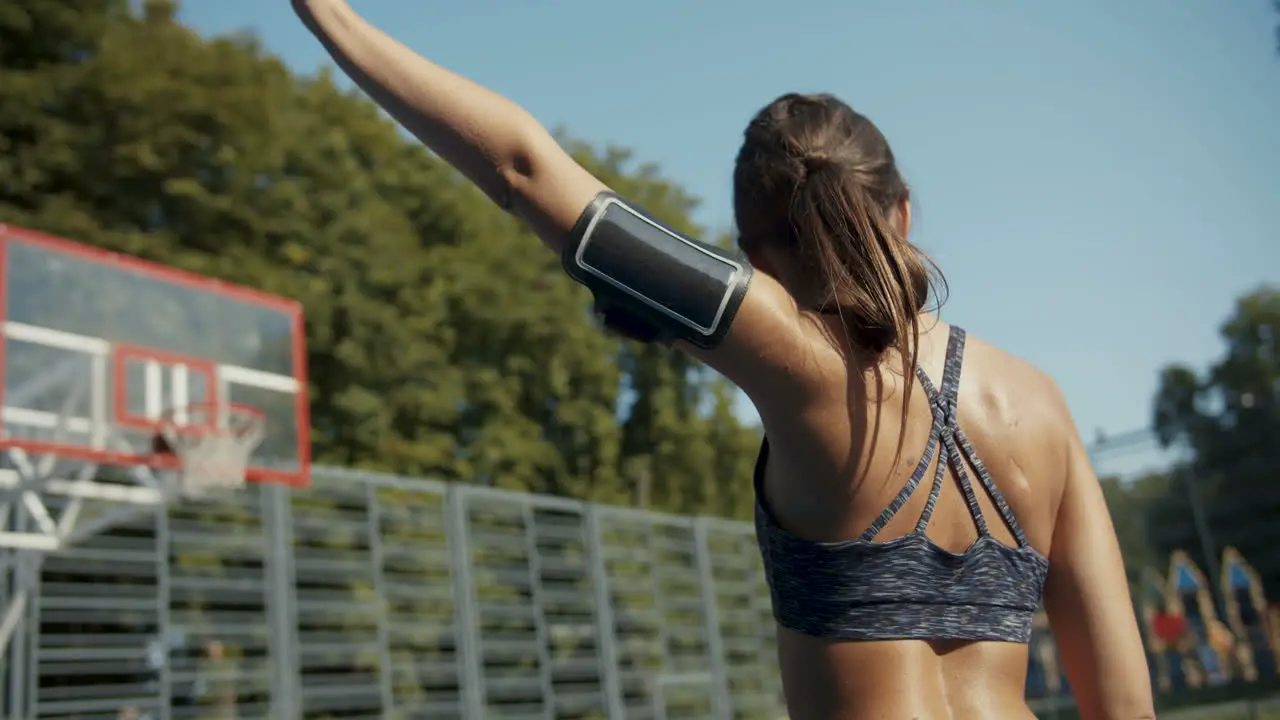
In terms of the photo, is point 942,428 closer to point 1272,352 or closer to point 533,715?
point 533,715

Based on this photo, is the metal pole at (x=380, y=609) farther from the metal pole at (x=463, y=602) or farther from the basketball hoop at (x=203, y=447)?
the basketball hoop at (x=203, y=447)

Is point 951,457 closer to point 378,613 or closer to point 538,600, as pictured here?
point 378,613

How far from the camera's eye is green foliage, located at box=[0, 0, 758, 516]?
17.7 m

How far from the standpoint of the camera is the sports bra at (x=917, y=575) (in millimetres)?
1394

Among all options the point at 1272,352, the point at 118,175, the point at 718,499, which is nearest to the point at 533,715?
the point at 118,175

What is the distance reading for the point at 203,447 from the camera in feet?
37.0

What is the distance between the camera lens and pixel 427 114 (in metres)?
1.27

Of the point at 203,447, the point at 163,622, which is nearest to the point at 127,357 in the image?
the point at 203,447

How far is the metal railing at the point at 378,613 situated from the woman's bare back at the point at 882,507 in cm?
1062

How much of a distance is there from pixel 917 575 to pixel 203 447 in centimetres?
1068

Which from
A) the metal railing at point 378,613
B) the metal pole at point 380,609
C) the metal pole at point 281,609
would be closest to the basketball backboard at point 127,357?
the metal pole at point 281,609

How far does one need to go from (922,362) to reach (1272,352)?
5097 cm

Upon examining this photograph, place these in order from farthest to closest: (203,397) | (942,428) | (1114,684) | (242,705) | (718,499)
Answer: (718,499), (242,705), (203,397), (1114,684), (942,428)

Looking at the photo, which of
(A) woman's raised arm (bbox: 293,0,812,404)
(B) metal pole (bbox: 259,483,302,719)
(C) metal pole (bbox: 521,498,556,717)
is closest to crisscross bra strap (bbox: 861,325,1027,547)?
(A) woman's raised arm (bbox: 293,0,812,404)
